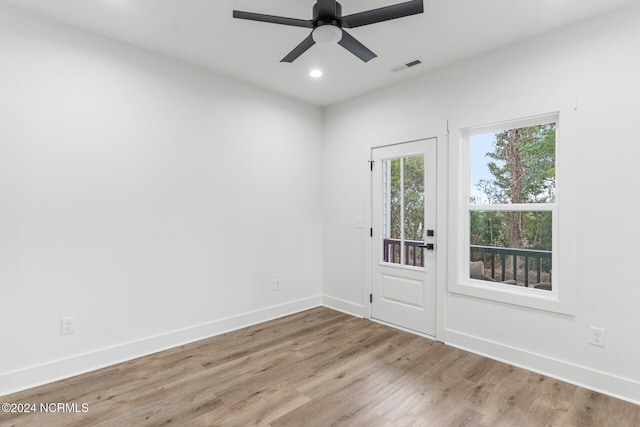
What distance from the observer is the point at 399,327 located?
12.1ft

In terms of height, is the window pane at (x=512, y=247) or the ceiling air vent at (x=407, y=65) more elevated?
the ceiling air vent at (x=407, y=65)

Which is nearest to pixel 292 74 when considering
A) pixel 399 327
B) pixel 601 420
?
pixel 399 327

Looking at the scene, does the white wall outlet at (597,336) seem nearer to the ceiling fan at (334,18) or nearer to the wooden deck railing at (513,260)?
the wooden deck railing at (513,260)

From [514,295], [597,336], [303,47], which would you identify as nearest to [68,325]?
[303,47]

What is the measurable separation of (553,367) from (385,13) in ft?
9.54

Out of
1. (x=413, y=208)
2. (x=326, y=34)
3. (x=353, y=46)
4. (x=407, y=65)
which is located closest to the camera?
(x=326, y=34)

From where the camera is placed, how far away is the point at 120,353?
9.25 feet

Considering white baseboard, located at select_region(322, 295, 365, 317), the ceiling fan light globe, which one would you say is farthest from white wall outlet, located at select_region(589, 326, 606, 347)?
the ceiling fan light globe

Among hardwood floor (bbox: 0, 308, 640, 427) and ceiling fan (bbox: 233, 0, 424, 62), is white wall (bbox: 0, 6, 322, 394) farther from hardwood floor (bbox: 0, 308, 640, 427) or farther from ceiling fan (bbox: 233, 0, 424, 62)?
ceiling fan (bbox: 233, 0, 424, 62)

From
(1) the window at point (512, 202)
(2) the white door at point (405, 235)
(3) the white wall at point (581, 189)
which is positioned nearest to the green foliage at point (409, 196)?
(2) the white door at point (405, 235)

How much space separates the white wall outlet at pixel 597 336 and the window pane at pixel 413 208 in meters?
1.48

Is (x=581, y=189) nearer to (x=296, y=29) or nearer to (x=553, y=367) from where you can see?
(x=553, y=367)

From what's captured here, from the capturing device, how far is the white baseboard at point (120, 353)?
238 cm

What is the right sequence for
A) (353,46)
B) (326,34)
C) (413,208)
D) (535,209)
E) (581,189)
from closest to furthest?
1. (326,34)
2. (353,46)
3. (581,189)
4. (535,209)
5. (413,208)
